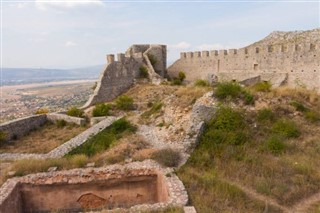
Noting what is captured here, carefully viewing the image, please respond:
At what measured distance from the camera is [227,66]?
22.6 meters

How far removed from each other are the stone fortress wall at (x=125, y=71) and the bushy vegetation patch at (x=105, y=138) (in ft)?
22.1

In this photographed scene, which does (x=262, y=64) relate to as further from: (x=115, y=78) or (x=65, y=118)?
(x=65, y=118)

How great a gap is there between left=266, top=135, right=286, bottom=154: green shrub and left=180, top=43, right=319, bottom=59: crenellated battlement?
9.97 meters

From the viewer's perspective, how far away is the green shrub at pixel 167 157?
9414mm

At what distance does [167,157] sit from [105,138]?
384 centimetres

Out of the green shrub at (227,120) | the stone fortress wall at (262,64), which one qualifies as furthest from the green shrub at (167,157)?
the stone fortress wall at (262,64)

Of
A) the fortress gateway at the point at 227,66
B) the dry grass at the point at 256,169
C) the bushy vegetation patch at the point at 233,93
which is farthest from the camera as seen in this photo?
the fortress gateway at the point at 227,66

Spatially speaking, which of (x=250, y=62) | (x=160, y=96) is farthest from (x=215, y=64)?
(x=160, y=96)

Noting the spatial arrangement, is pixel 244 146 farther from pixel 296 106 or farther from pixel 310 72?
pixel 310 72

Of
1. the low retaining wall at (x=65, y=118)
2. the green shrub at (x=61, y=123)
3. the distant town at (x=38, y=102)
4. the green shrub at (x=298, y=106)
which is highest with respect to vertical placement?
the green shrub at (x=298, y=106)

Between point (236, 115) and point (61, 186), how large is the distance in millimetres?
6346

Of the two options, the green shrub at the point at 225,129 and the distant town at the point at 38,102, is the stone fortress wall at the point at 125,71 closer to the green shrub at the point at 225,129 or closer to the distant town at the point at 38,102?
the distant town at the point at 38,102

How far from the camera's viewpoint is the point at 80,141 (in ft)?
41.0

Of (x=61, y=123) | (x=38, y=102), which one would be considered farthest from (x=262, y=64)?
(x=38, y=102)
